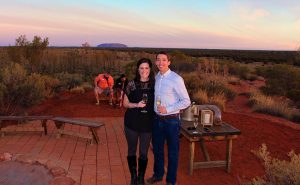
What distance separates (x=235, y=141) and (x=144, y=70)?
403 cm

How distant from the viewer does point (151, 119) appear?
4668 mm

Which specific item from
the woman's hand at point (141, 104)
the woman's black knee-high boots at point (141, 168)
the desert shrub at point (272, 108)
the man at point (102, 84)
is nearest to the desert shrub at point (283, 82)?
the desert shrub at point (272, 108)

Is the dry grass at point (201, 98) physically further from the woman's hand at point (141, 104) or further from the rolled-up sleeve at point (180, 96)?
the woman's hand at point (141, 104)

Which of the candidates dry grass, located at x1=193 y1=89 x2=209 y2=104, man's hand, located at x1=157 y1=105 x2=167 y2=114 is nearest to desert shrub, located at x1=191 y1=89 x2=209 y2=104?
dry grass, located at x1=193 y1=89 x2=209 y2=104

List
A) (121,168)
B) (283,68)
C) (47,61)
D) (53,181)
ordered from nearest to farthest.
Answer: (53,181) < (121,168) < (283,68) < (47,61)

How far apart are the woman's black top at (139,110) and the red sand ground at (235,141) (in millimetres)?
1324

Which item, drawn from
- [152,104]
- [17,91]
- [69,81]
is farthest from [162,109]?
[69,81]

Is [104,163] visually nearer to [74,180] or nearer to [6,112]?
[74,180]

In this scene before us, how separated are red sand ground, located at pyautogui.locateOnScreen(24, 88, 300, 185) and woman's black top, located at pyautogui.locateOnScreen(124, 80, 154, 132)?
132cm

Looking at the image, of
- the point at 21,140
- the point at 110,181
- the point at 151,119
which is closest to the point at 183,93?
the point at 151,119

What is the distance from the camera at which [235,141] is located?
7824 mm

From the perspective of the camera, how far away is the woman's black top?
15.0ft

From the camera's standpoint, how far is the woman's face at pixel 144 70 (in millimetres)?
4547

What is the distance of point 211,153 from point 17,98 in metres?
5.91
